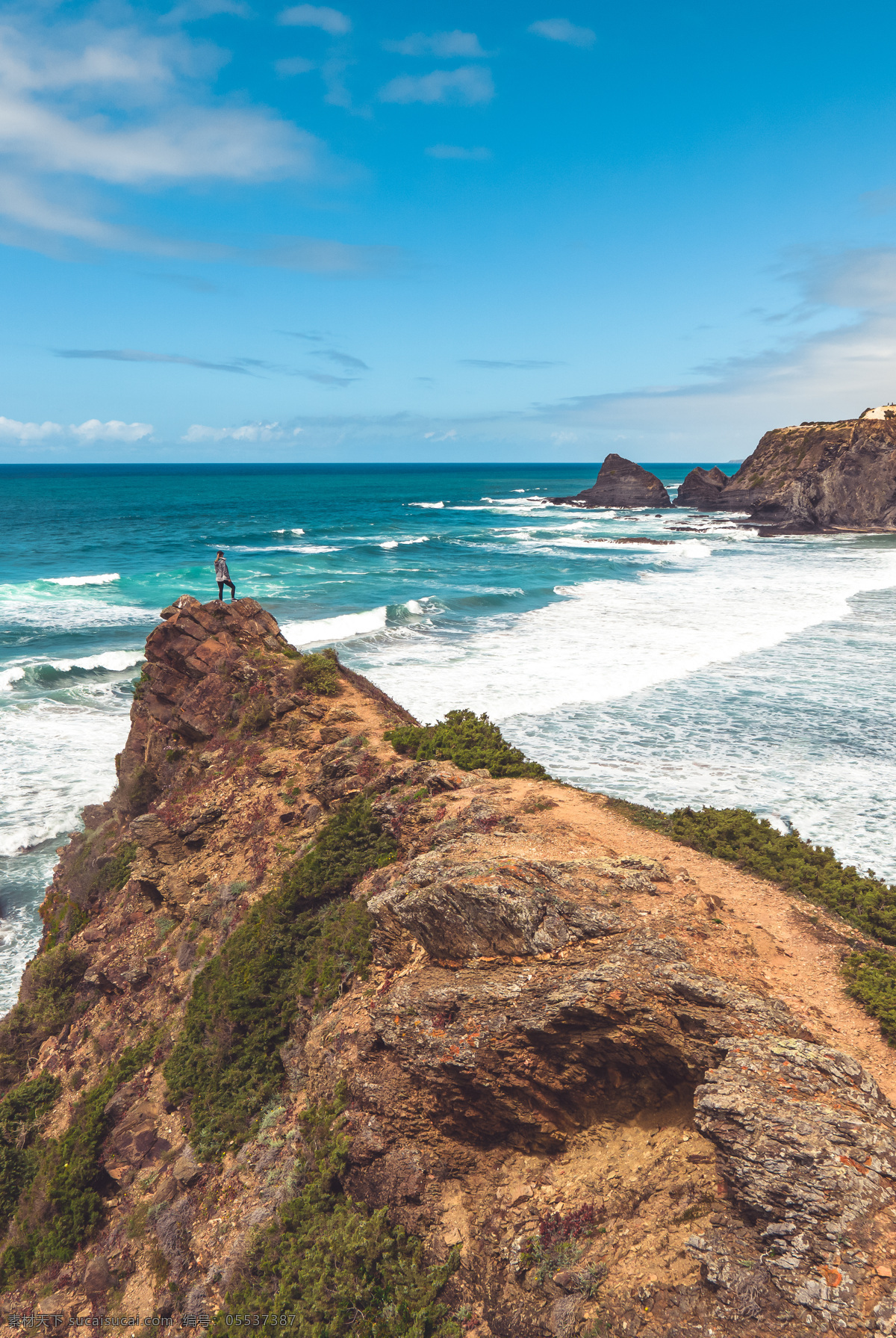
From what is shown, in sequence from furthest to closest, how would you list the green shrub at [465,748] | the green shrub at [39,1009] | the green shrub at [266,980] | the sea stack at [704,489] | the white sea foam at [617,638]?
the sea stack at [704,489] → the white sea foam at [617,638] → the green shrub at [465,748] → the green shrub at [39,1009] → the green shrub at [266,980]

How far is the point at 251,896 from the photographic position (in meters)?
11.4

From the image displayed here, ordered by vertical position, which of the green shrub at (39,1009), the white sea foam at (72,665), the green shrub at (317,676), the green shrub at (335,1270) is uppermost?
the green shrub at (317,676)

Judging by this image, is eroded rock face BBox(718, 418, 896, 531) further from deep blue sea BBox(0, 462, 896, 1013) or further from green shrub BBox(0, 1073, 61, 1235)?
green shrub BBox(0, 1073, 61, 1235)

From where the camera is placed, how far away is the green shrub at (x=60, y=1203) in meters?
9.40

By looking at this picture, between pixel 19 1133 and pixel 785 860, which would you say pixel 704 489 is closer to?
pixel 785 860

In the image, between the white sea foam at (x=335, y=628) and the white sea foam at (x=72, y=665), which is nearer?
the white sea foam at (x=72, y=665)

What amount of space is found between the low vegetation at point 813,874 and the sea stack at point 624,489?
115 meters

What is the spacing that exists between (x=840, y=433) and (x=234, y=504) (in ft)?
290

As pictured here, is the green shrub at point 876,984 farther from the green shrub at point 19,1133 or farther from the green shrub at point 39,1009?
the green shrub at point 39,1009

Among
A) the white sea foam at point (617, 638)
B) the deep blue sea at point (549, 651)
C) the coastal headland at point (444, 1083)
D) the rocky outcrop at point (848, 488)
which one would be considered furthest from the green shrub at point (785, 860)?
the rocky outcrop at point (848, 488)

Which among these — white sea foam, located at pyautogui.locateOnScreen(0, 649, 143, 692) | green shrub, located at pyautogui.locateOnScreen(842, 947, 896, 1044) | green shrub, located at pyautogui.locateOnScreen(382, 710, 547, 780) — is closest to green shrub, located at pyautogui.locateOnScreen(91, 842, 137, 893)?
green shrub, located at pyautogui.locateOnScreen(382, 710, 547, 780)

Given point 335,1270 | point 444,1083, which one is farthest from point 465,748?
point 335,1270

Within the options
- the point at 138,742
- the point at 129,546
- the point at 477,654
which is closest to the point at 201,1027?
the point at 138,742

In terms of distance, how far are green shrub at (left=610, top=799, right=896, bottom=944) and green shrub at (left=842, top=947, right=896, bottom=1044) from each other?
120 centimetres
